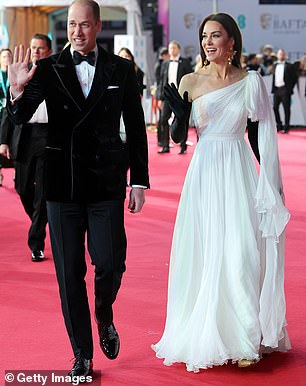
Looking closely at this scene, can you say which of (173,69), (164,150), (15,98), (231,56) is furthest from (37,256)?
(173,69)

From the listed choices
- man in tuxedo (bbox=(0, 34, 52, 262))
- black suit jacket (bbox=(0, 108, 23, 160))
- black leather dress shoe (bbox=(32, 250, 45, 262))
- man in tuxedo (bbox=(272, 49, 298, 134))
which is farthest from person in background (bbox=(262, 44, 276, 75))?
black leather dress shoe (bbox=(32, 250, 45, 262))

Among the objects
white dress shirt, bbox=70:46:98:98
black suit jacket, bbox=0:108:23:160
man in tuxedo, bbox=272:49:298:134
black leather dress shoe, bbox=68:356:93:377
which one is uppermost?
white dress shirt, bbox=70:46:98:98

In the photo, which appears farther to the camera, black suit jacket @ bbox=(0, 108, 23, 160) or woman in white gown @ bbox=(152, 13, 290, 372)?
black suit jacket @ bbox=(0, 108, 23, 160)

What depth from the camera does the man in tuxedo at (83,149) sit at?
12.8ft

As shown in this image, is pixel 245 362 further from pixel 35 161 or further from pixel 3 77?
pixel 3 77

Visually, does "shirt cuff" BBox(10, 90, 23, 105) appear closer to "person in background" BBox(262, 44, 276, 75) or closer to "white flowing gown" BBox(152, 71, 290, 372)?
"white flowing gown" BBox(152, 71, 290, 372)

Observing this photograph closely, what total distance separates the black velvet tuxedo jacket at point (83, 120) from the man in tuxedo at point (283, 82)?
16.3 meters

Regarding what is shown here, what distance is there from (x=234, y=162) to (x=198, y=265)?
0.56 m

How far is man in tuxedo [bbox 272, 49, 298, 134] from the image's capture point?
1995 cm

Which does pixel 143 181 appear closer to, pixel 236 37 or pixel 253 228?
pixel 253 228

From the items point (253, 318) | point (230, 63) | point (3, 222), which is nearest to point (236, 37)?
point (230, 63)

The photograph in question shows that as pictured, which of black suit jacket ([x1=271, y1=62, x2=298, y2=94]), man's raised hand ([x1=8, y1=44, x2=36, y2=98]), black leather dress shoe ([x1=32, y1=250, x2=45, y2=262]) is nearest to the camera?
man's raised hand ([x1=8, y1=44, x2=36, y2=98])
